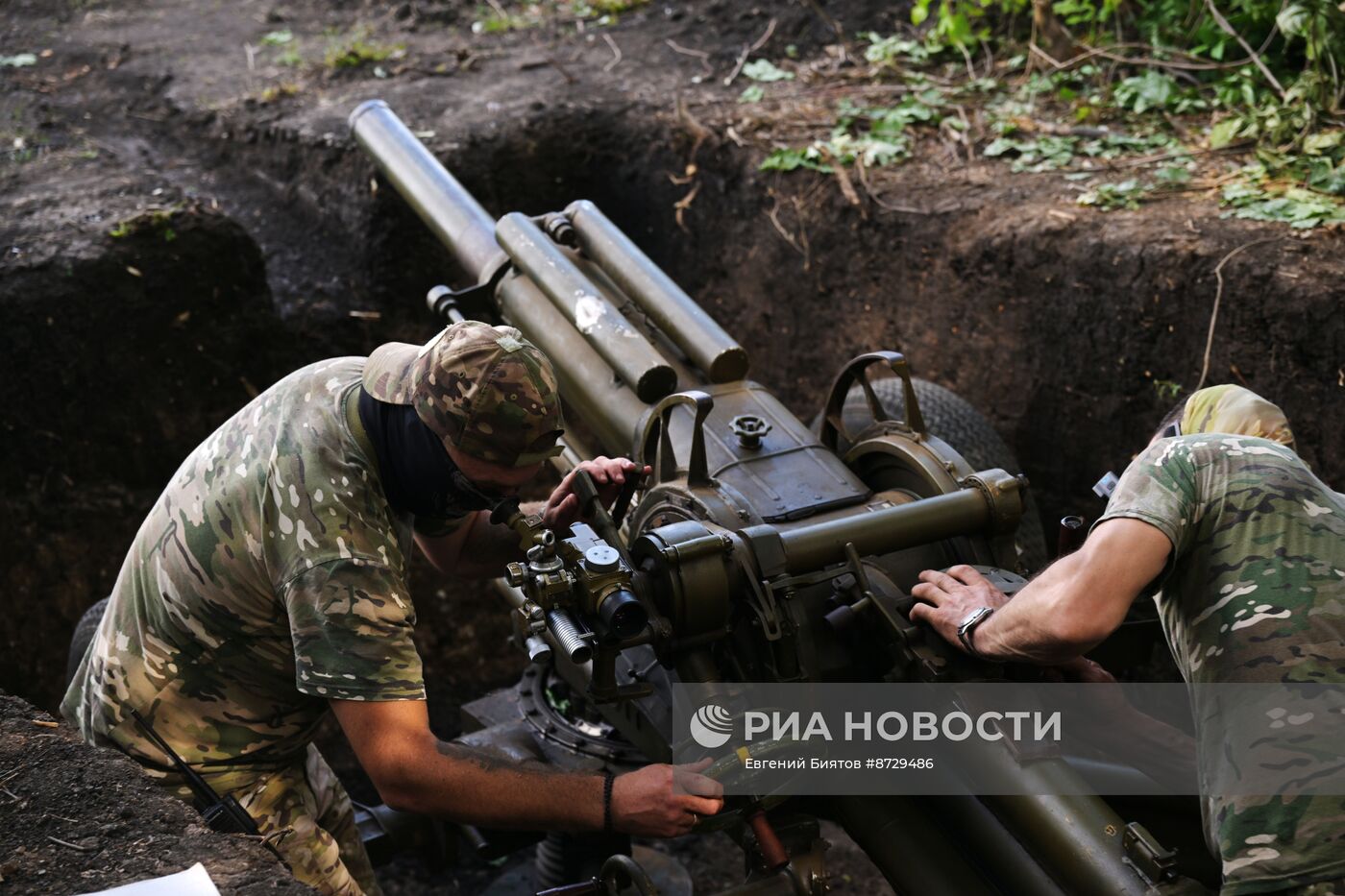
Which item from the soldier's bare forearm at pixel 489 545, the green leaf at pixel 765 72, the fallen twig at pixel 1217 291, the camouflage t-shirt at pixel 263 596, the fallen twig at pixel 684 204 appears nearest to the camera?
the camouflage t-shirt at pixel 263 596

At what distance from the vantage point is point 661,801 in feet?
9.34

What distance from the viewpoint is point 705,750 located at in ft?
10.3

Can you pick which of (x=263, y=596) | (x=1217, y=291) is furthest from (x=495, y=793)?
(x=1217, y=291)

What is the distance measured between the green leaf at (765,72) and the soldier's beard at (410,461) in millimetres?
4922

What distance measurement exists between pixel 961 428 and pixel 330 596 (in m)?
2.71

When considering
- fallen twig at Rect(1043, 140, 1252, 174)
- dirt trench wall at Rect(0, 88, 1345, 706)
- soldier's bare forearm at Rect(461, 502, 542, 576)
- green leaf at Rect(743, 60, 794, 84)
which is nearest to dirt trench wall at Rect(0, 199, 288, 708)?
dirt trench wall at Rect(0, 88, 1345, 706)

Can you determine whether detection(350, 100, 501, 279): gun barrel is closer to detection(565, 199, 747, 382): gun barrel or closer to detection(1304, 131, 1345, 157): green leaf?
detection(565, 199, 747, 382): gun barrel

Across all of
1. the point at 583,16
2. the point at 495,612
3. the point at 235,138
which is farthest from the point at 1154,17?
the point at 235,138

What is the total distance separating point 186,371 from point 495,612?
1869 mm

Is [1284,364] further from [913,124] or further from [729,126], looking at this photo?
[729,126]

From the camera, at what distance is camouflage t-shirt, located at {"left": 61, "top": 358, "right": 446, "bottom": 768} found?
2771 mm

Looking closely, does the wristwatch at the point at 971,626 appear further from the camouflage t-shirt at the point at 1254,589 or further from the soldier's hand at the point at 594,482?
the soldier's hand at the point at 594,482

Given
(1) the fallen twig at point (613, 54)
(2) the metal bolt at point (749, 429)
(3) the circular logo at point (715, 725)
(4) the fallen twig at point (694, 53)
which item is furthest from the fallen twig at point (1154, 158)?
(3) the circular logo at point (715, 725)

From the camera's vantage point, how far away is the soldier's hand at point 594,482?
11.3 ft
